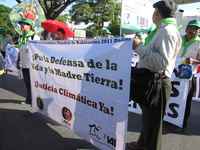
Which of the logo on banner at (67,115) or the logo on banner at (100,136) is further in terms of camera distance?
the logo on banner at (67,115)

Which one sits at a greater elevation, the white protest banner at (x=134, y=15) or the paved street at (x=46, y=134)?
the white protest banner at (x=134, y=15)

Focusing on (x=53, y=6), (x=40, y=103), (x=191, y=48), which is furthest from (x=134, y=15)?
(x=53, y=6)

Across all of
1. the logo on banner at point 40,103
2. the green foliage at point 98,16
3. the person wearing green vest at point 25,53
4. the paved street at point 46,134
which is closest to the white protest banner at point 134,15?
the person wearing green vest at point 25,53

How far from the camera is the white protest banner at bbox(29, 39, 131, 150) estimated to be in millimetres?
4297

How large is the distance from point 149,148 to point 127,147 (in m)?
0.67

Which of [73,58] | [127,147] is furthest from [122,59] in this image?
Result: [127,147]

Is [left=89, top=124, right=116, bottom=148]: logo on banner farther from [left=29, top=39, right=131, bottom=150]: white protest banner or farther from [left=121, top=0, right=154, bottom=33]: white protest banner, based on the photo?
[left=121, top=0, right=154, bottom=33]: white protest banner

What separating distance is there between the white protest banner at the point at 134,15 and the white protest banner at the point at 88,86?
15.2ft

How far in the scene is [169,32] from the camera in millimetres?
4496

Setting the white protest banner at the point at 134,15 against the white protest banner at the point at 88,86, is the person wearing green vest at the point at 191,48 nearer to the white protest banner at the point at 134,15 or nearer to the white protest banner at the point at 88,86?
the white protest banner at the point at 88,86

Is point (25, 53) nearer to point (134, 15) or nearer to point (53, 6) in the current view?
point (134, 15)

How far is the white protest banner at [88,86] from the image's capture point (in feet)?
14.1

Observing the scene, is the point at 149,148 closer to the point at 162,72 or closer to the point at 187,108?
the point at 162,72

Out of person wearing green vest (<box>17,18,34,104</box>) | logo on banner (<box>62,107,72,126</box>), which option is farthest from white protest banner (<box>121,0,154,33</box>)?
logo on banner (<box>62,107,72,126</box>)
